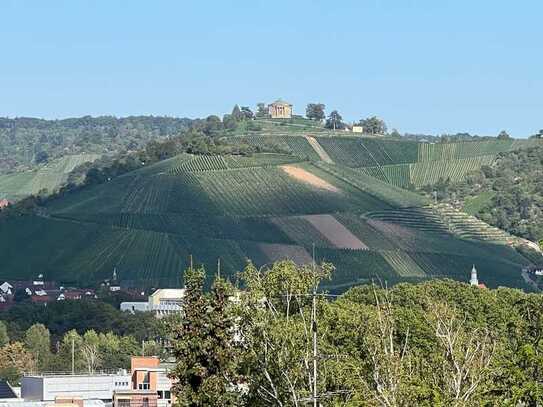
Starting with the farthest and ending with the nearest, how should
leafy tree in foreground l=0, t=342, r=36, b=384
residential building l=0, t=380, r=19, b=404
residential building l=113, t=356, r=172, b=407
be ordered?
1. leafy tree in foreground l=0, t=342, r=36, b=384
2. residential building l=0, t=380, r=19, b=404
3. residential building l=113, t=356, r=172, b=407

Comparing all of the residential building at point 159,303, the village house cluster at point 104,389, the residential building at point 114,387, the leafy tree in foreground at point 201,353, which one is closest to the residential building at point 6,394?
the village house cluster at point 104,389

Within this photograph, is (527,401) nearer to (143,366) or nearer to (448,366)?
(448,366)

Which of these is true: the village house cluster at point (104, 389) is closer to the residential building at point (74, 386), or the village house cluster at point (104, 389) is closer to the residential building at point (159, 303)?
the residential building at point (74, 386)

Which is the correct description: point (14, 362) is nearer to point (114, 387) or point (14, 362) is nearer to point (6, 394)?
point (114, 387)

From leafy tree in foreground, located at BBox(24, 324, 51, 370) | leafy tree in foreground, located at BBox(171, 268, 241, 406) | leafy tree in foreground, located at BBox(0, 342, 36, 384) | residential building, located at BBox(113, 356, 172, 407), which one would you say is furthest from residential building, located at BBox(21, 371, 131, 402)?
leafy tree in foreground, located at BBox(171, 268, 241, 406)

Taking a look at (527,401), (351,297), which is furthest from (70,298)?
(527,401)

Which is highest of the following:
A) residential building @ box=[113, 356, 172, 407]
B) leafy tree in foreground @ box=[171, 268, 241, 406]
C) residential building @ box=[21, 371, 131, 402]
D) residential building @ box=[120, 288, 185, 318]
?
leafy tree in foreground @ box=[171, 268, 241, 406]

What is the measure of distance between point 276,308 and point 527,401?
1209 centimetres

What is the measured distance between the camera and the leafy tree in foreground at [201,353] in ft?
174

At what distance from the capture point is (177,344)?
53.1 metres

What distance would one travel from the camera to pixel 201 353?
53312mm

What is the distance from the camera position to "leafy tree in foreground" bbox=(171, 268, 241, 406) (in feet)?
174

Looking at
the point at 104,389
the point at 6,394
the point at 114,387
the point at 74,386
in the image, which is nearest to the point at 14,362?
the point at 104,389

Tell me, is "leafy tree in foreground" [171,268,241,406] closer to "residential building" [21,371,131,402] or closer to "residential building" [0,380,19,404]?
"residential building" [0,380,19,404]
